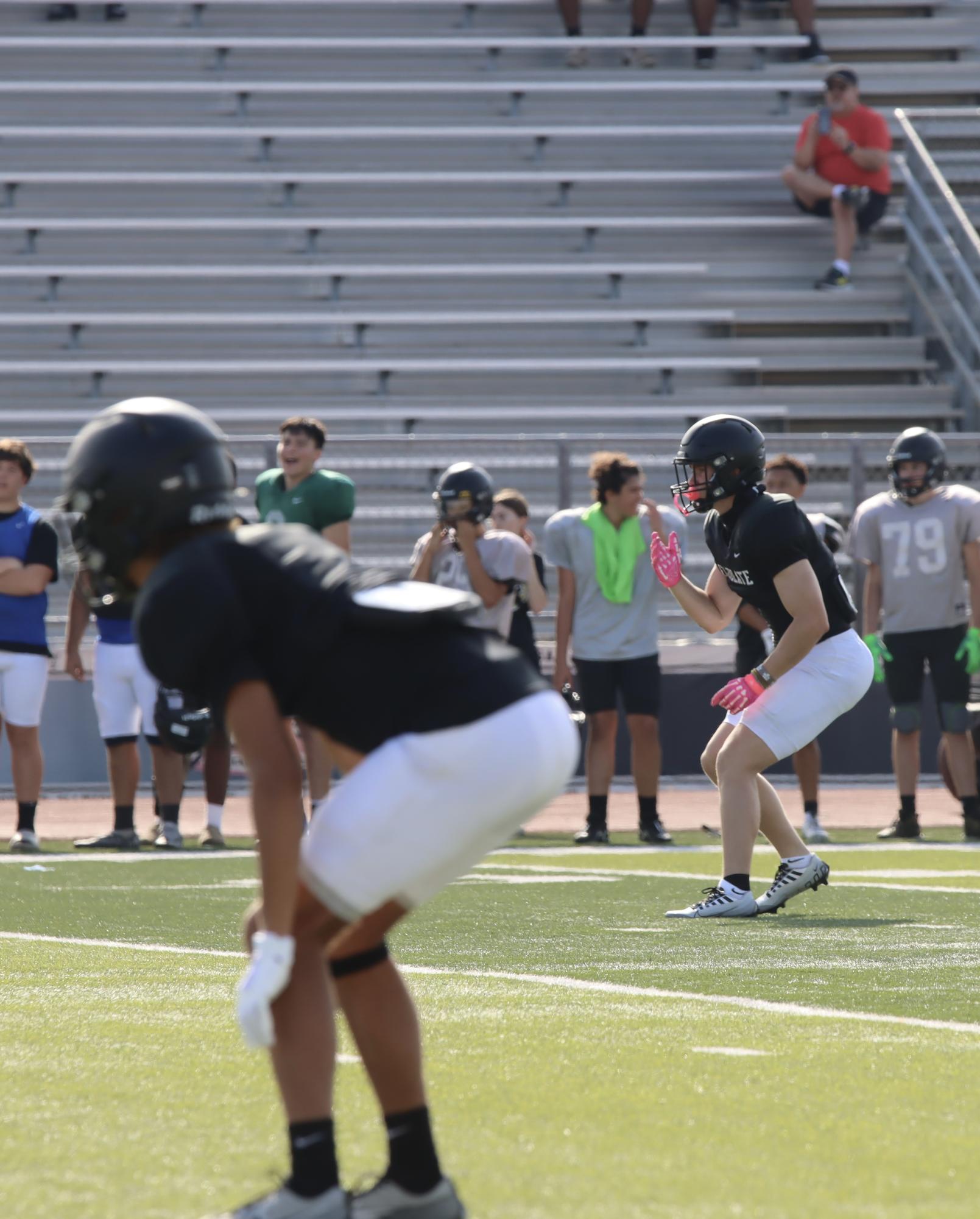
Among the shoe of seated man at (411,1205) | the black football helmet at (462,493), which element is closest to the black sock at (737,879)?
the black football helmet at (462,493)

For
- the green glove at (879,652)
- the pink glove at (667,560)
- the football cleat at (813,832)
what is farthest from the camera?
the green glove at (879,652)

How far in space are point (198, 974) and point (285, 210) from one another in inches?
556

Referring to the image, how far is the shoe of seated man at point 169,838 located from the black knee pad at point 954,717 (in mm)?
4075

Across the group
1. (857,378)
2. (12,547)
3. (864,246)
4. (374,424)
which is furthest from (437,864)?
(864,246)

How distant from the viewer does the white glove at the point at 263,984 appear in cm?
262

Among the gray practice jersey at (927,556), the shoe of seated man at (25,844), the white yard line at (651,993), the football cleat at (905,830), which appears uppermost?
the gray practice jersey at (927,556)

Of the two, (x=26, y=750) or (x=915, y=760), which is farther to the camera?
(x=915, y=760)

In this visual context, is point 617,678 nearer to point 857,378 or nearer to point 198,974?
point 198,974

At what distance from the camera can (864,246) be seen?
18766mm

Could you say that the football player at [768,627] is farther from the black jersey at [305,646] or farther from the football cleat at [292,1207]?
the football cleat at [292,1207]

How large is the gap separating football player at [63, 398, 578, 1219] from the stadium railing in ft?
47.4

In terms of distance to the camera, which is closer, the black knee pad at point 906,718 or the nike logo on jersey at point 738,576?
the nike logo on jersey at point 738,576

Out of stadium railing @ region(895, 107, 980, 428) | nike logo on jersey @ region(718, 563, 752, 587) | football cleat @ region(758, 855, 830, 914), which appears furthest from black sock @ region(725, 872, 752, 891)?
stadium railing @ region(895, 107, 980, 428)

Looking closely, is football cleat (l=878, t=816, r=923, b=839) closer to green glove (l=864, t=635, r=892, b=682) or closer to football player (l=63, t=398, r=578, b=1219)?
green glove (l=864, t=635, r=892, b=682)
